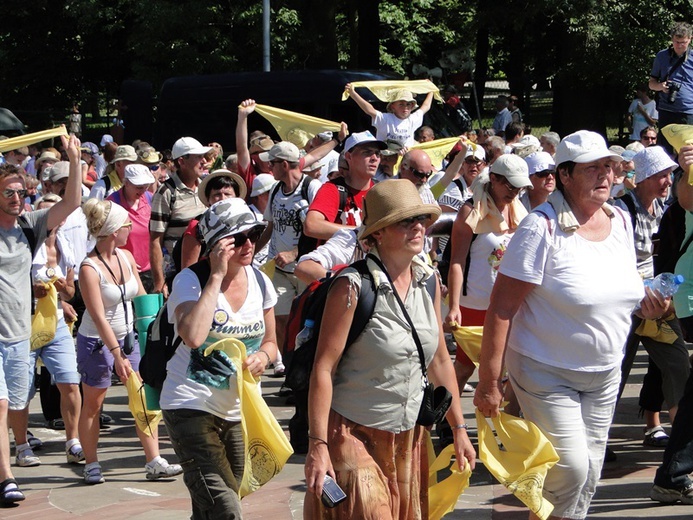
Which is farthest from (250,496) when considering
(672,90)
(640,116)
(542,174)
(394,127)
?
(640,116)

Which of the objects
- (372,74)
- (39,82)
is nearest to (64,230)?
(372,74)

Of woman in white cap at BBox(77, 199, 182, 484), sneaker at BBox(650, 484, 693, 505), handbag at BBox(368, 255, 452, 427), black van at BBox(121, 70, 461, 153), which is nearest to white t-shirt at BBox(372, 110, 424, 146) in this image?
black van at BBox(121, 70, 461, 153)

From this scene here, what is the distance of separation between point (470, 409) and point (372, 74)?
11.5 meters

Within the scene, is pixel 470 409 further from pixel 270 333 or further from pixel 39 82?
pixel 39 82

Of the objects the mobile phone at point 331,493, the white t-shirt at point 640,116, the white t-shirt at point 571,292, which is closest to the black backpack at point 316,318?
the mobile phone at point 331,493

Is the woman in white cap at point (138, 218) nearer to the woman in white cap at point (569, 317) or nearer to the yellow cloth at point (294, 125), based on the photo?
the yellow cloth at point (294, 125)

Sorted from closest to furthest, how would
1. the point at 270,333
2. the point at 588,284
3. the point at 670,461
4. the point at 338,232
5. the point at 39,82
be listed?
the point at 588,284, the point at 270,333, the point at 670,461, the point at 338,232, the point at 39,82

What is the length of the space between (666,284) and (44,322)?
4.22 meters

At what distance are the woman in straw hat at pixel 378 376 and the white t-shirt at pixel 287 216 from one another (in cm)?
458

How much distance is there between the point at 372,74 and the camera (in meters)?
19.9

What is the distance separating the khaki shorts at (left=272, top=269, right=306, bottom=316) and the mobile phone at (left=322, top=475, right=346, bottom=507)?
16.4 feet

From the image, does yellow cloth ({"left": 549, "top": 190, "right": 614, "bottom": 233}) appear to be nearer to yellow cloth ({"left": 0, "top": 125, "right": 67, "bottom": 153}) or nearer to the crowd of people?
the crowd of people

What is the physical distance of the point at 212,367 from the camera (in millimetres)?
5406

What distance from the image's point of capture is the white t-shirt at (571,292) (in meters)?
5.12
